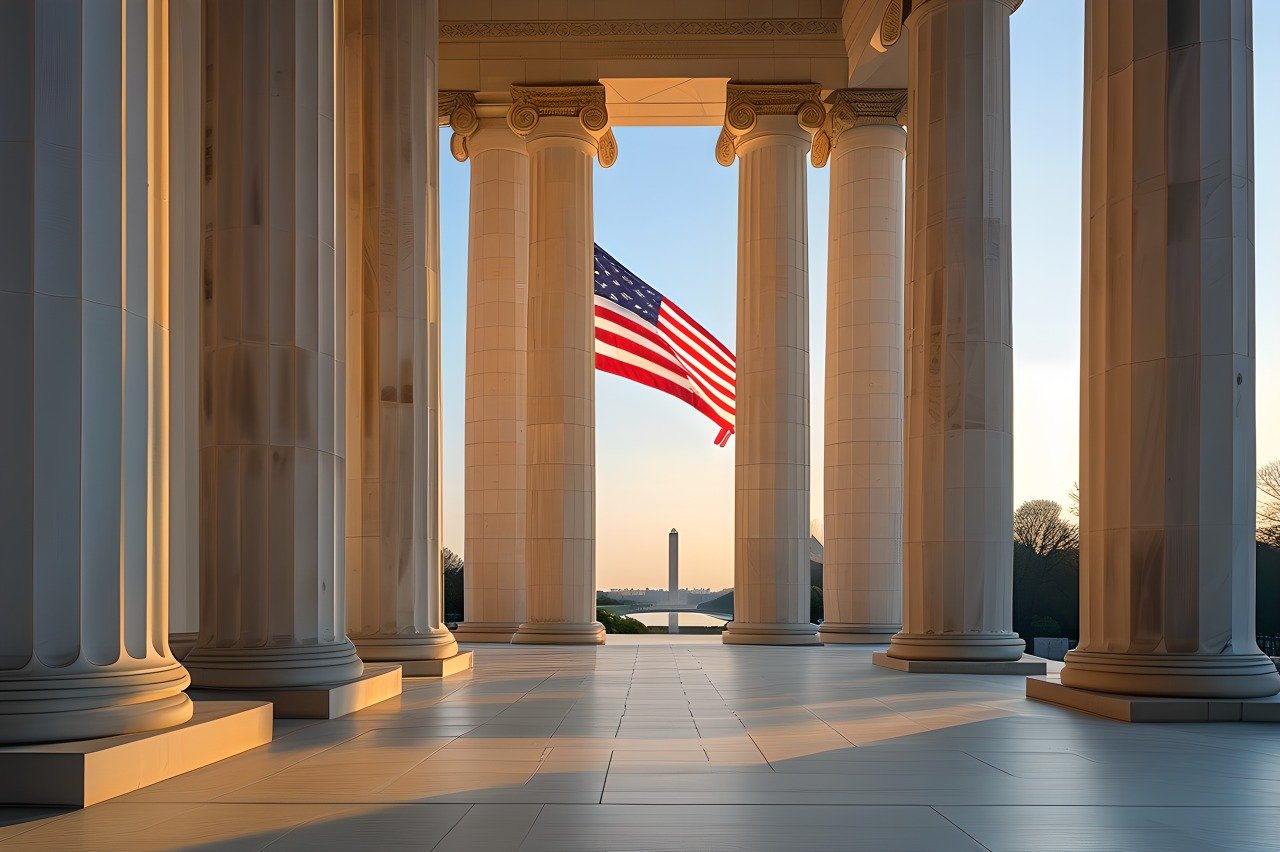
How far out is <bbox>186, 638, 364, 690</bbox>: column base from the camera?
74.2 metres

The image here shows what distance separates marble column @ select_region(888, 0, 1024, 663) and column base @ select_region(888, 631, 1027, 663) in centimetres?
13

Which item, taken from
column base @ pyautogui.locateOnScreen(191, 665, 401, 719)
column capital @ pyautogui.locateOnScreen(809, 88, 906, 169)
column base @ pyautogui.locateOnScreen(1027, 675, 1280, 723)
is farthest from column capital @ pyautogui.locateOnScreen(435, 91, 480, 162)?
column base @ pyautogui.locateOnScreen(1027, 675, 1280, 723)

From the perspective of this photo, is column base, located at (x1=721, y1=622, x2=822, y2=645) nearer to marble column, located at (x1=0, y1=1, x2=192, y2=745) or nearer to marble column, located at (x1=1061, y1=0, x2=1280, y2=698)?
marble column, located at (x1=1061, y1=0, x2=1280, y2=698)

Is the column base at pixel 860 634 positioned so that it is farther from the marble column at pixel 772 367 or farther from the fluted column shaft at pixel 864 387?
the marble column at pixel 772 367

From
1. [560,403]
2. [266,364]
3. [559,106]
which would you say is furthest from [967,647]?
[559,106]

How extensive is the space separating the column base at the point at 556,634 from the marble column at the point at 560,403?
0.20 m

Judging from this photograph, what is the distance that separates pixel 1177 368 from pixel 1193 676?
19.7 meters

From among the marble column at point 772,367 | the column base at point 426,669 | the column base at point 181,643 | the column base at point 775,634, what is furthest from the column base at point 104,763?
the marble column at point 772,367

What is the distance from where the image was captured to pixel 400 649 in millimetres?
106375

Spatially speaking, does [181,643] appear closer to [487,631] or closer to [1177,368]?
[1177,368]

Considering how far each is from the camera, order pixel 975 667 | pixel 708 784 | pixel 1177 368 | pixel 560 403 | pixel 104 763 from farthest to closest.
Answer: pixel 560 403 < pixel 975 667 < pixel 1177 368 < pixel 708 784 < pixel 104 763

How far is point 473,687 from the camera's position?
323 ft

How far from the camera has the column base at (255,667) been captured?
74.2 m

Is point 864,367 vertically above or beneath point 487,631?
above
